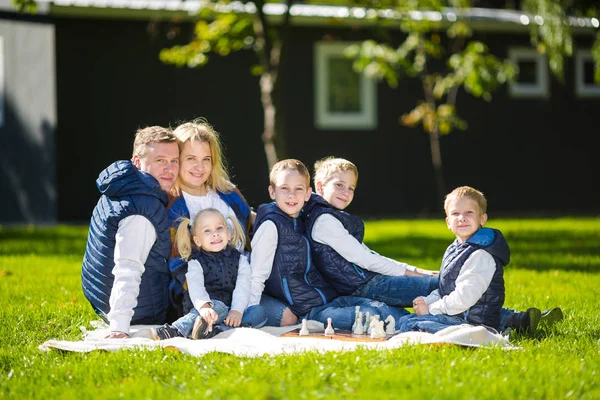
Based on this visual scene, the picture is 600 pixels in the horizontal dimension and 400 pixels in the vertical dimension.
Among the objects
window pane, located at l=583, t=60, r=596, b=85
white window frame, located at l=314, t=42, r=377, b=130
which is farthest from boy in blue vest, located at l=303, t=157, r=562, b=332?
window pane, located at l=583, t=60, r=596, b=85

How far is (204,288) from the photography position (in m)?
6.10

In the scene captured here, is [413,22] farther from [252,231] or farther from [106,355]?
[106,355]

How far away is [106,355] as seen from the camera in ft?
17.4

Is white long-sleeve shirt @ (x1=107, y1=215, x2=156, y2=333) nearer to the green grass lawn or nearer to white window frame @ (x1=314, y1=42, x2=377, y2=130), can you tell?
the green grass lawn

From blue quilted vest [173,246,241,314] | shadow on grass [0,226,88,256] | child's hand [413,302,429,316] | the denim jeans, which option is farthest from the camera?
shadow on grass [0,226,88,256]

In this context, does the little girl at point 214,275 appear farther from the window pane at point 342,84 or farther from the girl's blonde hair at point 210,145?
the window pane at point 342,84

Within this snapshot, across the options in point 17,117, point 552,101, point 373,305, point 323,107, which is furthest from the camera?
point 552,101

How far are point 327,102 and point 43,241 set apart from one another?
787 centimetres

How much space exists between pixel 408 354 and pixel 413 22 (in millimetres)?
10666

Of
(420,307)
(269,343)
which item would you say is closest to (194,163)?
(269,343)

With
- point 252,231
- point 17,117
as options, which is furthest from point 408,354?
point 17,117

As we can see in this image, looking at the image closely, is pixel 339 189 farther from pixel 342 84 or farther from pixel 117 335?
pixel 342 84

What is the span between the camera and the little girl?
6.04 m

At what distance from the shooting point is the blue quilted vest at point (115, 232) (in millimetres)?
6078
